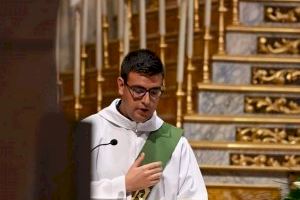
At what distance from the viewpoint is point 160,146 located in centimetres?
352

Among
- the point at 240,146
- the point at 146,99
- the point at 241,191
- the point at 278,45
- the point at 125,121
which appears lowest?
the point at 241,191

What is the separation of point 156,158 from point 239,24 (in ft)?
8.45

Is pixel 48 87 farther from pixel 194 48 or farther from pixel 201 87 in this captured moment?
pixel 194 48

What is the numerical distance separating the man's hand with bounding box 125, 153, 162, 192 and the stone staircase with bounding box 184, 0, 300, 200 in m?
1.66

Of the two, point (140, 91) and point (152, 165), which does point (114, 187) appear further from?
point (140, 91)

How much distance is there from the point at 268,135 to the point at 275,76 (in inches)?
16.4

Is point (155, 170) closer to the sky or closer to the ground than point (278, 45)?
closer to the ground

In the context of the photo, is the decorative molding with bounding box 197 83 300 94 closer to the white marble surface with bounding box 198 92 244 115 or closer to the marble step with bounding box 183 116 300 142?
the white marble surface with bounding box 198 92 244 115

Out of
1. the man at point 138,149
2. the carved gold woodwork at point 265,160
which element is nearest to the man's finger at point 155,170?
the man at point 138,149

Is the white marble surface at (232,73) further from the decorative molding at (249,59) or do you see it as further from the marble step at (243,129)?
the marble step at (243,129)

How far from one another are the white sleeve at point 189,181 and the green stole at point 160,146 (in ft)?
0.20

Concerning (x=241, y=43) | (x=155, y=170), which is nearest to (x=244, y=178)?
(x=241, y=43)

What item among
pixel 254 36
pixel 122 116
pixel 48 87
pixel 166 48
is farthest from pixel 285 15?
pixel 48 87

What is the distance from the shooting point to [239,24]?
19.4ft
